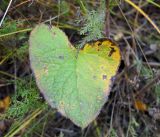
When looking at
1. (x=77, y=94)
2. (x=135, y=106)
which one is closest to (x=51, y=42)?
(x=77, y=94)

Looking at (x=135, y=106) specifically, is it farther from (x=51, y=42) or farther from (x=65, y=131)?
(x=51, y=42)

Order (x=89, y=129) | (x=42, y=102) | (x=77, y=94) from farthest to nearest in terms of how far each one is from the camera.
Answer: (x=89, y=129), (x=42, y=102), (x=77, y=94)

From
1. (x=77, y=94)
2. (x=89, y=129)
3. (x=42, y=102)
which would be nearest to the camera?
(x=77, y=94)

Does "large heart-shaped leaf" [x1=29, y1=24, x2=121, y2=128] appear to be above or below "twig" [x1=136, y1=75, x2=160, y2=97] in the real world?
above

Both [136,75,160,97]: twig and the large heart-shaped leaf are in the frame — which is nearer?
the large heart-shaped leaf

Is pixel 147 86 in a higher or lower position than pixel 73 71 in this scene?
lower

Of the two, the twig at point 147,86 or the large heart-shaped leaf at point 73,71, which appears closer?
the large heart-shaped leaf at point 73,71

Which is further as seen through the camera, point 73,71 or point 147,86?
point 147,86

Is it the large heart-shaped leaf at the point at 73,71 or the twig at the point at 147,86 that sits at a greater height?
the large heart-shaped leaf at the point at 73,71
